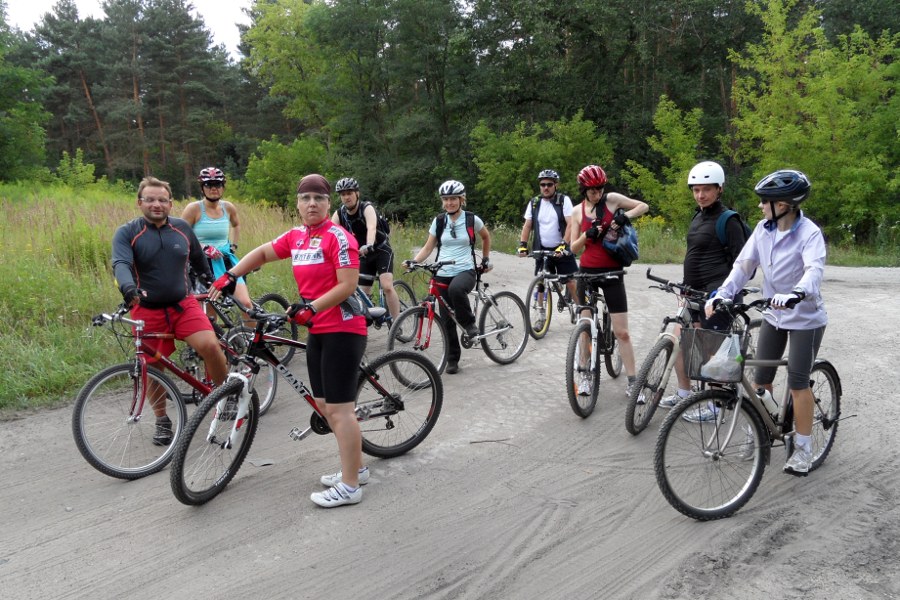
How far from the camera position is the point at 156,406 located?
17.0 feet

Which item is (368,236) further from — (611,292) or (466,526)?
(466,526)

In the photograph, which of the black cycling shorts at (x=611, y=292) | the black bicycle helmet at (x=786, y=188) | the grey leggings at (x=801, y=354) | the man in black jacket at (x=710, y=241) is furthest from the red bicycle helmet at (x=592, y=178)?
the grey leggings at (x=801, y=354)

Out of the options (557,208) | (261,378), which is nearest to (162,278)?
(261,378)

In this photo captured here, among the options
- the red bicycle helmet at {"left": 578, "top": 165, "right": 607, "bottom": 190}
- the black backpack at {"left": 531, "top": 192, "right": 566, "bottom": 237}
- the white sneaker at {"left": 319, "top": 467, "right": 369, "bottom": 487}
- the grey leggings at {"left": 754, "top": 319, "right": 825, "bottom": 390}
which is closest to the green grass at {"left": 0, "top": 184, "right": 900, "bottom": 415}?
the black backpack at {"left": 531, "top": 192, "right": 566, "bottom": 237}

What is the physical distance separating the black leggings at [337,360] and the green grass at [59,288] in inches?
144

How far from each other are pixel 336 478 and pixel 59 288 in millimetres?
5904

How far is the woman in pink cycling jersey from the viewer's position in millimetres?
4129

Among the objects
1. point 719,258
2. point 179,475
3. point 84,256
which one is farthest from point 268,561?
point 84,256

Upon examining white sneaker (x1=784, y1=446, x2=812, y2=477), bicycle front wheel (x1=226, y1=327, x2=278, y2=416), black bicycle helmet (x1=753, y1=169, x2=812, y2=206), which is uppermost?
black bicycle helmet (x1=753, y1=169, x2=812, y2=206)

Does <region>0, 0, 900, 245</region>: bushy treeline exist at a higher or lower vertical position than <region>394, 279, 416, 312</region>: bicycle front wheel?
higher

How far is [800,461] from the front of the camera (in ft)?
15.0

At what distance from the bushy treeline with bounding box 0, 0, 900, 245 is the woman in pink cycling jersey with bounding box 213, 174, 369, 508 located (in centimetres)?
2211

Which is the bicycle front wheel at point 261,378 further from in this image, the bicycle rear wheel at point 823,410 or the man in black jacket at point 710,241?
the bicycle rear wheel at point 823,410

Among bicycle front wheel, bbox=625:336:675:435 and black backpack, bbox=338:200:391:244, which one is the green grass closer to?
black backpack, bbox=338:200:391:244
